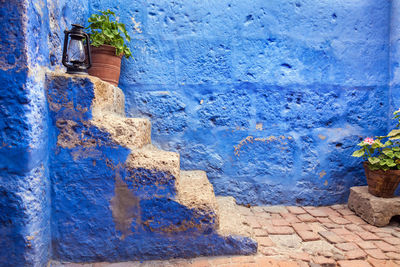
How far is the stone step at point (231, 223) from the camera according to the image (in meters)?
1.69

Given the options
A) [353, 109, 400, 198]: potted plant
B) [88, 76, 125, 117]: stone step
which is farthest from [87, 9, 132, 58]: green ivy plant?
[353, 109, 400, 198]: potted plant

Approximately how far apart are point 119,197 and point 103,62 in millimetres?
1201

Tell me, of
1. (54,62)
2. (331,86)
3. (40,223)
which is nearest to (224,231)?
(40,223)

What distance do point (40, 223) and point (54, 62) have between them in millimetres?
1130

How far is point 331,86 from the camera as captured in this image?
2535 millimetres

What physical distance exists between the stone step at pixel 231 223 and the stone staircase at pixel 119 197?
16mm

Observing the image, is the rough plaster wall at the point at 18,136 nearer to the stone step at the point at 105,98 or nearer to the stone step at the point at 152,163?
the stone step at the point at 105,98

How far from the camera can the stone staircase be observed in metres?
1.58

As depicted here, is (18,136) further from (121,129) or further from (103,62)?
(103,62)

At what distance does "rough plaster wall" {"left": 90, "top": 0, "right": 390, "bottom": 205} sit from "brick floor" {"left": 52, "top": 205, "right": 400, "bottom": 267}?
27 cm

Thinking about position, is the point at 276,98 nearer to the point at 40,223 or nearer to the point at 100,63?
the point at 100,63

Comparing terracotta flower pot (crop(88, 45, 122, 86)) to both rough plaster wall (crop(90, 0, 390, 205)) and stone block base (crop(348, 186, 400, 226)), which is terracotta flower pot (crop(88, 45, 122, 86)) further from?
stone block base (crop(348, 186, 400, 226))

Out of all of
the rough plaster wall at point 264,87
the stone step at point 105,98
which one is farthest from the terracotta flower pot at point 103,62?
the rough plaster wall at point 264,87

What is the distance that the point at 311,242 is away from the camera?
1830 millimetres
